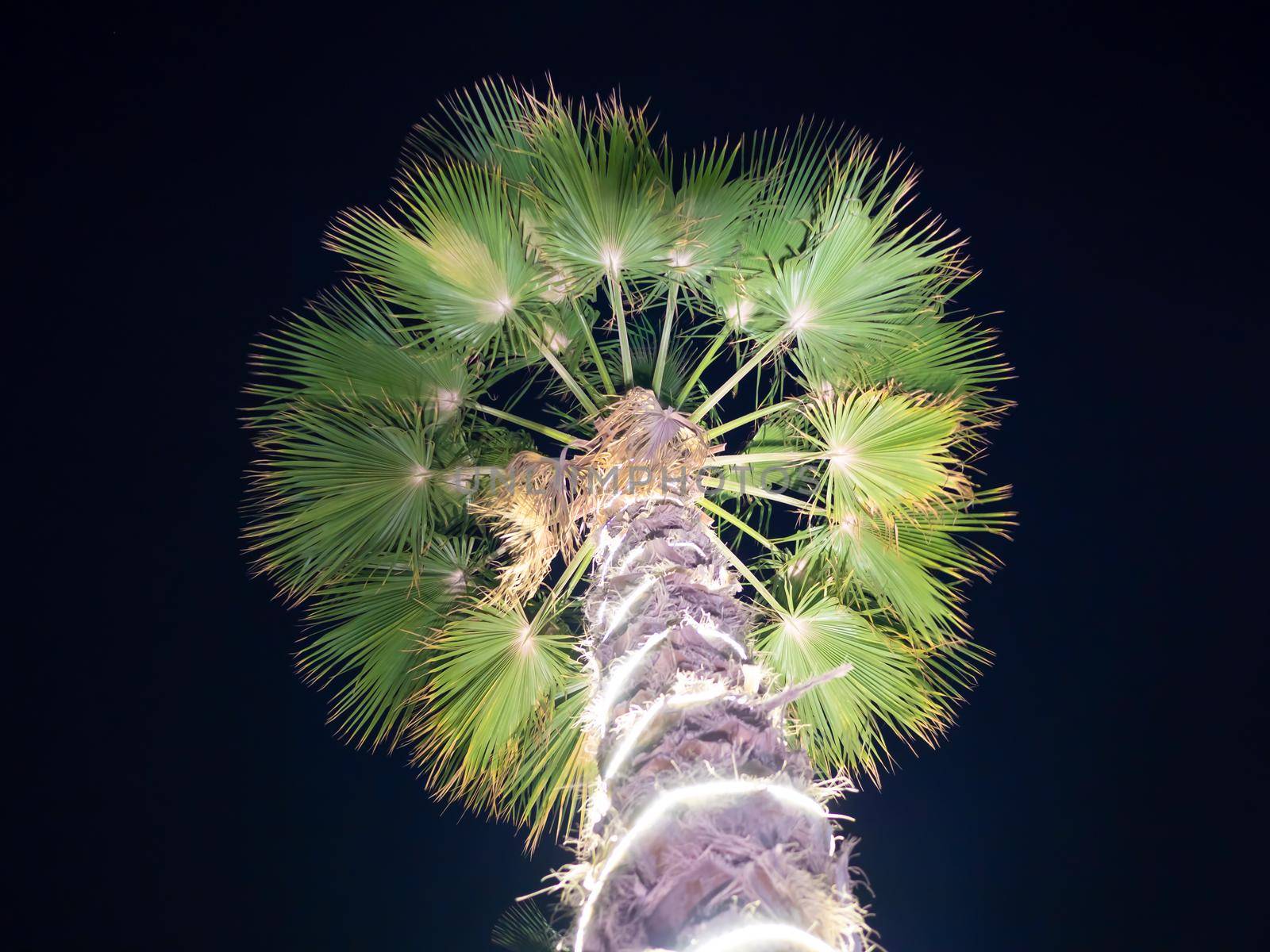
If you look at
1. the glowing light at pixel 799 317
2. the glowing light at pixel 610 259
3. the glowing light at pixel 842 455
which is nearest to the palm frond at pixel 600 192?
the glowing light at pixel 610 259

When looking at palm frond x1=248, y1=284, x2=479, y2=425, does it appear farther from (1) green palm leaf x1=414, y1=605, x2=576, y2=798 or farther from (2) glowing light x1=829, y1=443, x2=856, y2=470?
(2) glowing light x1=829, y1=443, x2=856, y2=470

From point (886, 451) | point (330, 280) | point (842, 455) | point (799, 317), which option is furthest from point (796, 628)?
point (330, 280)

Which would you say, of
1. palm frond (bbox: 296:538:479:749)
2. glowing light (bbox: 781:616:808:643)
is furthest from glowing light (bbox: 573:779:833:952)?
palm frond (bbox: 296:538:479:749)

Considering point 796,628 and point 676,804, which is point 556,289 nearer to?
point 796,628

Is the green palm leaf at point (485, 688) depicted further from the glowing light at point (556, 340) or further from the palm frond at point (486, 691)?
the glowing light at point (556, 340)

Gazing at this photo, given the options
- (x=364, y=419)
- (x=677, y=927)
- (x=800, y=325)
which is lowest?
(x=677, y=927)

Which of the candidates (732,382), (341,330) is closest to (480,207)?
(341,330)

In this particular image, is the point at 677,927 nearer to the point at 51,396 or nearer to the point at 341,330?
the point at 341,330
